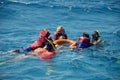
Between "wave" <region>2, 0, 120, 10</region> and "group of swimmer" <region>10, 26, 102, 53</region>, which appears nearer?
"group of swimmer" <region>10, 26, 102, 53</region>

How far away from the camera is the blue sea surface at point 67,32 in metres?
10.4

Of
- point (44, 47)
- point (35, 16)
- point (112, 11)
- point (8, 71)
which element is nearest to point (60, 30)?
point (44, 47)

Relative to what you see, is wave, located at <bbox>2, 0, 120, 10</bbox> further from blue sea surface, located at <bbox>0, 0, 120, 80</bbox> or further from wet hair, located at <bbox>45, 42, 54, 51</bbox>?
wet hair, located at <bbox>45, 42, 54, 51</bbox>

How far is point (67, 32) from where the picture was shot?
17.3 m

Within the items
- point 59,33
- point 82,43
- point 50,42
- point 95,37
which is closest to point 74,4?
point 59,33

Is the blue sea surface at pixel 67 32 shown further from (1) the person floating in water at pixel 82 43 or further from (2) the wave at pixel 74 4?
(1) the person floating in water at pixel 82 43

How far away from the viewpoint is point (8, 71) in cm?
1031

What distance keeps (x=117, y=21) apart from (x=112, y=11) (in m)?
3.05

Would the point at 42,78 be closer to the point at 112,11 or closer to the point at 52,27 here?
the point at 52,27

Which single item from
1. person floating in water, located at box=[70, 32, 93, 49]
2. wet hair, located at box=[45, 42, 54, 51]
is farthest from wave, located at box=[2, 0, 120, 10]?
wet hair, located at box=[45, 42, 54, 51]

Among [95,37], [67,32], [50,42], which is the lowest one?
[67,32]

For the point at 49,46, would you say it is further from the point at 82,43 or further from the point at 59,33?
the point at 59,33

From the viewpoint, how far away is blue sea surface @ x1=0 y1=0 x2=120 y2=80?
10.4 meters

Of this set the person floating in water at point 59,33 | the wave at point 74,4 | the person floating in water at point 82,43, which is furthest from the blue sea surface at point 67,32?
the person floating in water at point 59,33
